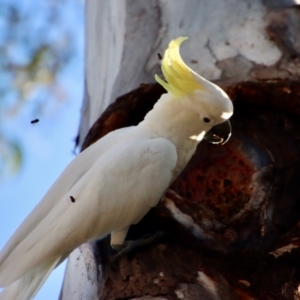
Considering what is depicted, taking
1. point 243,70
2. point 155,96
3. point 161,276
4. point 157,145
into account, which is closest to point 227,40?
point 243,70

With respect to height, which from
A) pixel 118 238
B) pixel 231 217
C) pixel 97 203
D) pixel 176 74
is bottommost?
pixel 231 217

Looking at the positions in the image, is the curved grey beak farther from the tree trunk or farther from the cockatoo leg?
the cockatoo leg

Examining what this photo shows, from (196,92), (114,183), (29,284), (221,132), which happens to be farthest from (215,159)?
(29,284)

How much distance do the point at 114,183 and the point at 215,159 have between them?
47 cm

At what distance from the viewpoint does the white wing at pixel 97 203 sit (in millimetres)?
1681

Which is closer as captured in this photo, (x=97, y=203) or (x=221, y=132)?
(x=97, y=203)

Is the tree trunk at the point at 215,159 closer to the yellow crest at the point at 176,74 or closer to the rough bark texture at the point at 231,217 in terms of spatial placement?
the rough bark texture at the point at 231,217

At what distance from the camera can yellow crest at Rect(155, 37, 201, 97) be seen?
69.8 inches

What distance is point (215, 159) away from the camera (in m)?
2.12

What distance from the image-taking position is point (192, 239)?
67.2 inches

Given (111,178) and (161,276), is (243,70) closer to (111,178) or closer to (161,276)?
(111,178)

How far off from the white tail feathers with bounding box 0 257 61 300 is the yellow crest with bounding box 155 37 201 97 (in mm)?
610

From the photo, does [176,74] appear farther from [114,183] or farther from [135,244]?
[135,244]

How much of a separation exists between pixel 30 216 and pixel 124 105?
1.54 ft
